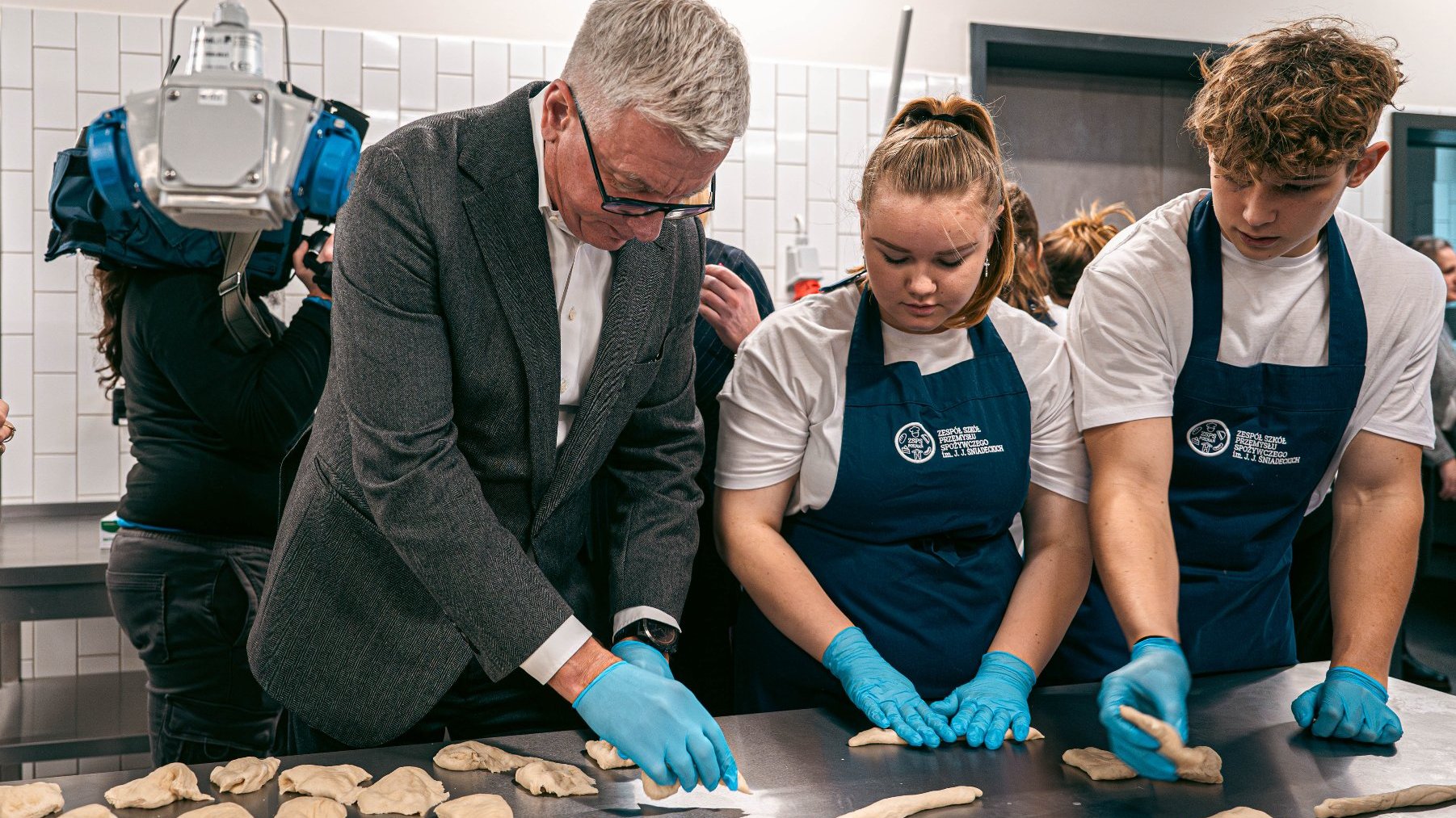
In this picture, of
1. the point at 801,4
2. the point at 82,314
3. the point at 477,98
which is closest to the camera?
the point at 82,314

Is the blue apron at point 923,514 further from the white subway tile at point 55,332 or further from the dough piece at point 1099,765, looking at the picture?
the white subway tile at point 55,332

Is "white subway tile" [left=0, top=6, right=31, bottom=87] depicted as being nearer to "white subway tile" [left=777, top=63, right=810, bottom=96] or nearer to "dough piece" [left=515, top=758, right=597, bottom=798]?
"white subway tile" [left=777, top=63, right=810, bottom=96]

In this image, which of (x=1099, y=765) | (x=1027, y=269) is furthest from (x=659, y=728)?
(x=1027, y=269)

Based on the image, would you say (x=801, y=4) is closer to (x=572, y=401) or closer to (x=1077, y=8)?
(x=1077, y=8)

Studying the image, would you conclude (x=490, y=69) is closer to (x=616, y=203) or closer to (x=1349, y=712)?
(x=616, y=203)

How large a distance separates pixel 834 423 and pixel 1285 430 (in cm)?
60

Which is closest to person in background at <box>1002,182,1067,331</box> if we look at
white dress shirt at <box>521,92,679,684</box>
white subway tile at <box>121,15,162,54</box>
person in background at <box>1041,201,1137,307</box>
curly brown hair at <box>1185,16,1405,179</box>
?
person in background at <box>1041,201,1137,307</box>

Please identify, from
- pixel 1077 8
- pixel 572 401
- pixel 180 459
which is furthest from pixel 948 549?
pixel 1077 8

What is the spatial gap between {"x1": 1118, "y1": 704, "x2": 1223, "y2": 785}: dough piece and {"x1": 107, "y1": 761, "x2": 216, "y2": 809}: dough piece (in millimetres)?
950

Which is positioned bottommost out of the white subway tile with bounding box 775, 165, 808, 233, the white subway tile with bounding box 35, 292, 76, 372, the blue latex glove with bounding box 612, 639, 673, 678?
the blue latex glove with bounding box 612, 639, 673, 678

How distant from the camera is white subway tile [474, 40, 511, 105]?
3.54 m

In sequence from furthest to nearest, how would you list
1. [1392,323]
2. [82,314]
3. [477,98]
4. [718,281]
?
[477,98], [82,314], [718,281], [1392,323]

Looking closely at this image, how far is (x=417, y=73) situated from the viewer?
348 centimetres

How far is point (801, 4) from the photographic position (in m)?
3.81
